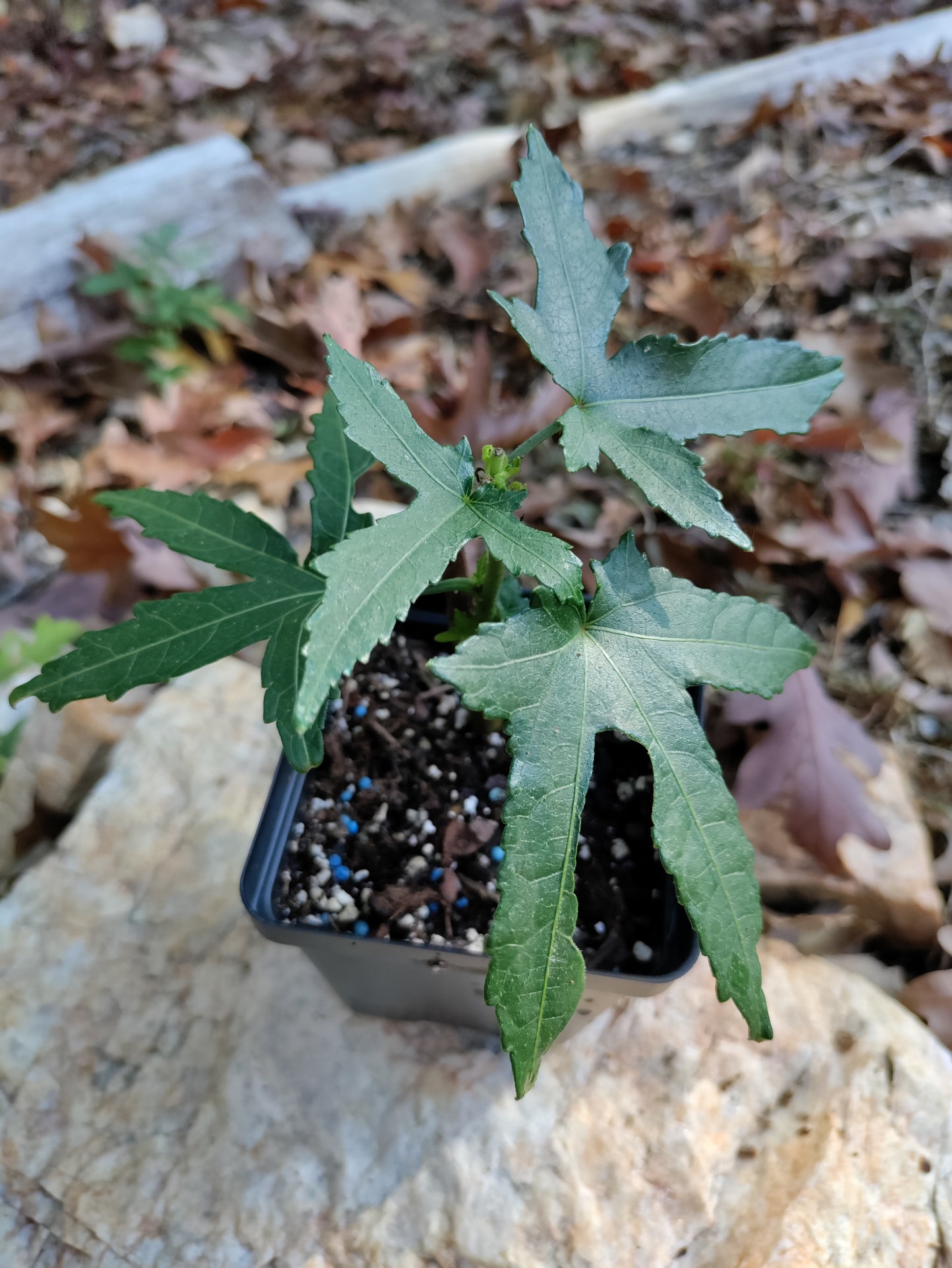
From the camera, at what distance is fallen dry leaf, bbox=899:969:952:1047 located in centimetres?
100

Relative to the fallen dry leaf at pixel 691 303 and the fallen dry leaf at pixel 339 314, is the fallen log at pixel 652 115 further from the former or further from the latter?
the fallen dry leaf at pixel 691 303

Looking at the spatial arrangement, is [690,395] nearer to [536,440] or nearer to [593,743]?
[536,440]

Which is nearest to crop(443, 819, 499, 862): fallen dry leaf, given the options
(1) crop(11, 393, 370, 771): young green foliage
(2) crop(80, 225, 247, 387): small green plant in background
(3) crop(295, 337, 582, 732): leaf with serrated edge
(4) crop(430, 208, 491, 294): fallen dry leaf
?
(1) crop(11, 393, 370, 771): young green foliage

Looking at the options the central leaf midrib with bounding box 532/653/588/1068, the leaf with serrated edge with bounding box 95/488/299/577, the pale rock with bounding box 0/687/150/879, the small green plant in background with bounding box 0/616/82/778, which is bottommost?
the pale rock with bounding box 0/687/150/879

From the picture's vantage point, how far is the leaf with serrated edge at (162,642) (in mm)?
612

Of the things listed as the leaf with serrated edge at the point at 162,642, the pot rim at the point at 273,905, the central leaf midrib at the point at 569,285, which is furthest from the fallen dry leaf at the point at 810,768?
the leaf with serrated edge at the point at 162,642

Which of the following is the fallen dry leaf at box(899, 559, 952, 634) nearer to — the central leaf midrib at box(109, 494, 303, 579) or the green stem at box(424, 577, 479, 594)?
the green stem at box(424, 577, 479, 594)

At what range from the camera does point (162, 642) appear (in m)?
0.63

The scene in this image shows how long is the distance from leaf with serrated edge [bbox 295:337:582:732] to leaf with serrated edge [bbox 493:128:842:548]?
10cm

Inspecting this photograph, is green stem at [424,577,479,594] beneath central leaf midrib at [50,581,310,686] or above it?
beneath

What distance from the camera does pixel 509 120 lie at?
243 cm

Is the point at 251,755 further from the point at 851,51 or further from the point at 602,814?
the point at 851,51

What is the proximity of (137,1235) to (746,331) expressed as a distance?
173 cm

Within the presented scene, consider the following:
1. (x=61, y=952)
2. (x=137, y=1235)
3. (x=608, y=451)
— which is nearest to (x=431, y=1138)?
(x=137, y=1235)
